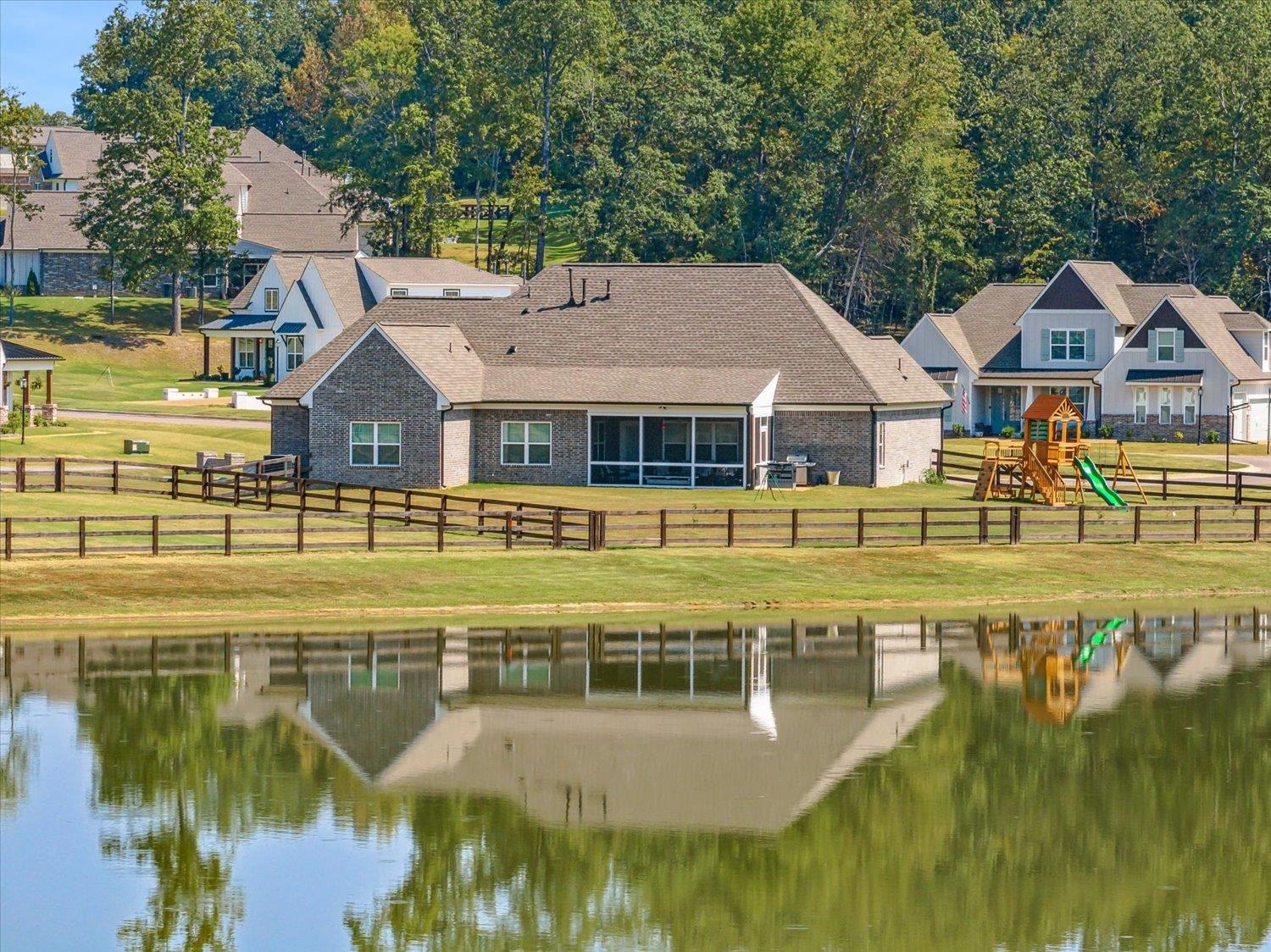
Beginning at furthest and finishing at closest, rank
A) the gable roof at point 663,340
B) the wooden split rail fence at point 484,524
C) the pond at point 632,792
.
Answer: the gable roof at point 663,340, the wooden split rail fence at point 484,524, the pond at point 632,792

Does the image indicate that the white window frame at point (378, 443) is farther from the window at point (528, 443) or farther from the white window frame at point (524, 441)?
the window at point (528, 443)

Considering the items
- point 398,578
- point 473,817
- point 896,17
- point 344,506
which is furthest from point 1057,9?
point 473,817

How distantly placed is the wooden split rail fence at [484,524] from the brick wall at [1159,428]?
113ft

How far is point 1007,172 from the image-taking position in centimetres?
11975

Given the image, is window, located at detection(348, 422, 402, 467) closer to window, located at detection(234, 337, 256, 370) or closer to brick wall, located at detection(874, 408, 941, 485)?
brick wall, located at detection(874, 408, 941, 485)

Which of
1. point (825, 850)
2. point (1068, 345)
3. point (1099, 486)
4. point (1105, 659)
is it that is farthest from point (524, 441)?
point (1068, 345)

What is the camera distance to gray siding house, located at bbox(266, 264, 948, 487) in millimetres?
60062

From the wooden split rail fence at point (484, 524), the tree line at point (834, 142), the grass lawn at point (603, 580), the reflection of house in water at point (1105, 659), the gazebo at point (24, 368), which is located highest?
the tree line at point (834, 142)

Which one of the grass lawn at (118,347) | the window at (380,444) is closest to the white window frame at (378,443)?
the window at (380,444)

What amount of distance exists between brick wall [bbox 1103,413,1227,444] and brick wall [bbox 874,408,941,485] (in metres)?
26.7

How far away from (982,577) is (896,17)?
7910cm

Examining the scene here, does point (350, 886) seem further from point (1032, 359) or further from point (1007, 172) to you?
point (1007, 172)

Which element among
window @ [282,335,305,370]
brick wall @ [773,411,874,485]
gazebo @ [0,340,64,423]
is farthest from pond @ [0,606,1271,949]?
window @ [282,335,305,370]

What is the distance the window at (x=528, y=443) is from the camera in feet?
203
